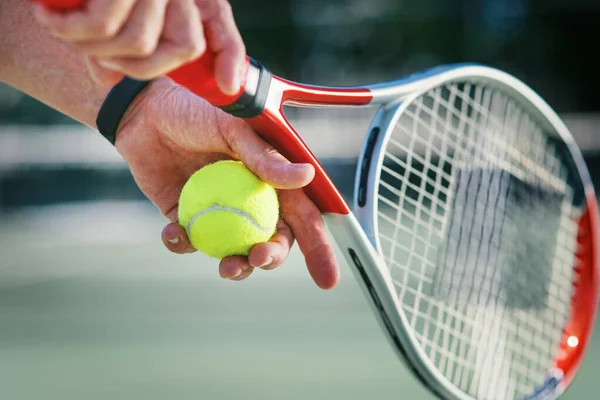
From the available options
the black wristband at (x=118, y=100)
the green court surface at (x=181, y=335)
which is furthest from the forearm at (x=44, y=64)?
the green court surface at (x=181, y=335)

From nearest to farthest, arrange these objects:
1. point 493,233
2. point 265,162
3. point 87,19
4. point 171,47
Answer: point 87,19
point 171,47
point 265,162
point 493,233

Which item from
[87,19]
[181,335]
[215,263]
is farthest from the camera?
[215,263]

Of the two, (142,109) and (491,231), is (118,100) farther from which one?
(491,231)

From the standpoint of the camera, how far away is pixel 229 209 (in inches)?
61.9

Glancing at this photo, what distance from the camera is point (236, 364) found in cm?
308

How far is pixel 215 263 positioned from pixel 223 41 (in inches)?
149

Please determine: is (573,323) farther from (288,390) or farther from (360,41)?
(360,41)

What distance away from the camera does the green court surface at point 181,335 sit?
2.87 metres

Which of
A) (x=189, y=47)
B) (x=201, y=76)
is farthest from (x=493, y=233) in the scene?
(x=189, y=47)

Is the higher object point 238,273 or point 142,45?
point 142,45

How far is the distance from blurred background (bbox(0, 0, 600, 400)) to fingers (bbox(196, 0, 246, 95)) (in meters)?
1.81

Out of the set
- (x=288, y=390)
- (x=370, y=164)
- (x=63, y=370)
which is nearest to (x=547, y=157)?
(x=370, y=164)

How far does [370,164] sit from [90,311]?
2.46 m

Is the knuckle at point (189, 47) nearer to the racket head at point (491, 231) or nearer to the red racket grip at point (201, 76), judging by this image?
the red racket grip at point (201, 76)
